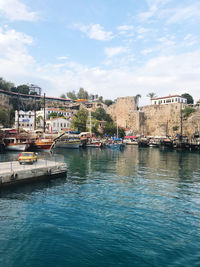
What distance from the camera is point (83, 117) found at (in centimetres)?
7750

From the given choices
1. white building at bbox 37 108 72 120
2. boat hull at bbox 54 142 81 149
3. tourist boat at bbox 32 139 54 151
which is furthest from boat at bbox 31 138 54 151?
white building at bbox 37 108 72 120

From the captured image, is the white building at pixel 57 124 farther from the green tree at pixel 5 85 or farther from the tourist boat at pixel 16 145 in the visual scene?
the green tree at pixel 5 85

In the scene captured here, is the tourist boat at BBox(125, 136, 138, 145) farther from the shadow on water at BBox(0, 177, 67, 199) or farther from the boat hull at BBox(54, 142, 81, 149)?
the shadow on water at BBox(0, 177, 67, 199)

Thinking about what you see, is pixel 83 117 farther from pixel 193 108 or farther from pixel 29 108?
pixel 193 108

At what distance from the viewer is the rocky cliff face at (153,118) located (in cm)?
7650

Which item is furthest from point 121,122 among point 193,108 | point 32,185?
point 32,185

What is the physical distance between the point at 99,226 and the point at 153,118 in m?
82.3

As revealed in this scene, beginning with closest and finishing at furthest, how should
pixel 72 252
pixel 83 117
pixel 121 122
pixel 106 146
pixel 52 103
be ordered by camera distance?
pixel 72 252, pixel 106 146, pixel 83 117, pixel 121 122, pixel 52 103

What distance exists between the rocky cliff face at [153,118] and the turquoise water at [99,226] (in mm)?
66299

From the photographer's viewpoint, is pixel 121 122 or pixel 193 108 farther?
pixel 121 122

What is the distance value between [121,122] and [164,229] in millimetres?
86459

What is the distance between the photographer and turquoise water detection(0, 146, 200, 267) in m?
7.10

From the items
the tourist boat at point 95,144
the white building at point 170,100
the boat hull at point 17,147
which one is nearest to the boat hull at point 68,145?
the tourist boat at point 95,144

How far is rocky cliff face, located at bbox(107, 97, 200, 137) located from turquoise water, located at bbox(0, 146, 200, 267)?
66.3 m
